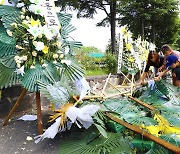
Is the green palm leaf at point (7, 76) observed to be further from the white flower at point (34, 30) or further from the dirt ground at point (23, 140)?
the dirt ground at point (23, 140)

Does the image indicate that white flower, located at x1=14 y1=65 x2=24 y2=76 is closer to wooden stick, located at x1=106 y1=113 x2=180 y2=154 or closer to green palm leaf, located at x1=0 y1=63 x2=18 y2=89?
green palm leaf, located at x1=0 y1=63 x2=18 y2=89

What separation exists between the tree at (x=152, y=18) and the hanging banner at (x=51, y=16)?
586 cm

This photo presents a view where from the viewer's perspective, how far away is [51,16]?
6.26 ft

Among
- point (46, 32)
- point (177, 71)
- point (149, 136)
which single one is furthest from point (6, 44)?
point (177, 71)

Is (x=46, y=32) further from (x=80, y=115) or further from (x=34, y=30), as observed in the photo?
(x=80, y=115)

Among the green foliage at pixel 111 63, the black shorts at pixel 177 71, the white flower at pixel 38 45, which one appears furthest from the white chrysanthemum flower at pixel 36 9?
the green foliage at pixel 111 63

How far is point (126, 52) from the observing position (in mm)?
4922

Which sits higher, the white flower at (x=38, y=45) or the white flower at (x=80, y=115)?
the white flower at (x=38, y=45)

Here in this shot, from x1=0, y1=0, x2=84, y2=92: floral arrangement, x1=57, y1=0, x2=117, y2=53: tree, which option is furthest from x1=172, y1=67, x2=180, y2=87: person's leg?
x1=57, y1=0, x2=117, y2=53: tree

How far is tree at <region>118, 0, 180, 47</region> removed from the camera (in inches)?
318

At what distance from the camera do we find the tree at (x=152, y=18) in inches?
318

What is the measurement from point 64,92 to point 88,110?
0.26 m

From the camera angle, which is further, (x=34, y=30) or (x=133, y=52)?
(x=133, y=52)

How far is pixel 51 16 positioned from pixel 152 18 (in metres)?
7.47
